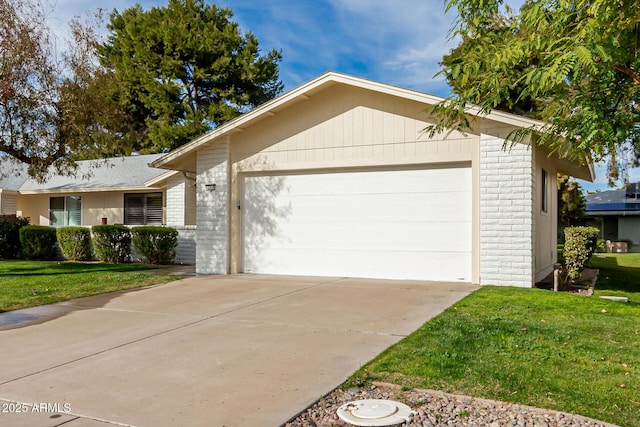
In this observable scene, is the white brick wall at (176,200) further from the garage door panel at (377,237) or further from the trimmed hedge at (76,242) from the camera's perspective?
the garage door panel at (377,237)

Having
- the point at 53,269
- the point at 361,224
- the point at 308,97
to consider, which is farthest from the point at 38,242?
the point at 361,224

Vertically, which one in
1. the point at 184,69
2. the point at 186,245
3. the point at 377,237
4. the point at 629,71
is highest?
the point at 184,69

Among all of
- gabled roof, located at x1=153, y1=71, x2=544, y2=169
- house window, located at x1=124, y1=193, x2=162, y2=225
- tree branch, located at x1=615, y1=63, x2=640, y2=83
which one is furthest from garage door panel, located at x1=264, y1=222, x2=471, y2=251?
house window, located at x1=124, y1=193, x2=162, y2=225

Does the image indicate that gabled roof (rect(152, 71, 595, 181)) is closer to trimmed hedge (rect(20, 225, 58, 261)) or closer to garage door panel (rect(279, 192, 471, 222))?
garage door panel (rect(279, 192, 471, 222))

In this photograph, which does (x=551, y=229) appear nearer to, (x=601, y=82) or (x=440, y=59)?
(x=601, y=82)

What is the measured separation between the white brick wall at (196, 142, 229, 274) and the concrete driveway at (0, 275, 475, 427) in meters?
2.81

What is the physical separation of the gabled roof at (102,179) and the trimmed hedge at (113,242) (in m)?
2.42

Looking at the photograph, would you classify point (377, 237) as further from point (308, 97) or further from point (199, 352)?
point (199, 352)

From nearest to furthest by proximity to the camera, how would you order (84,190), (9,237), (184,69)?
1. (9,237)
2. (84,190)
3. (184,69)

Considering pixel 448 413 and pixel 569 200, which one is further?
pixel 569 200

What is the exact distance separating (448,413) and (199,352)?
2.78 metres

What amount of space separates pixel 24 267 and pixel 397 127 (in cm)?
1158

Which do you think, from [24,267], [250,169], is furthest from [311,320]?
[24,267]

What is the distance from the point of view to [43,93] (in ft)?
39.8
